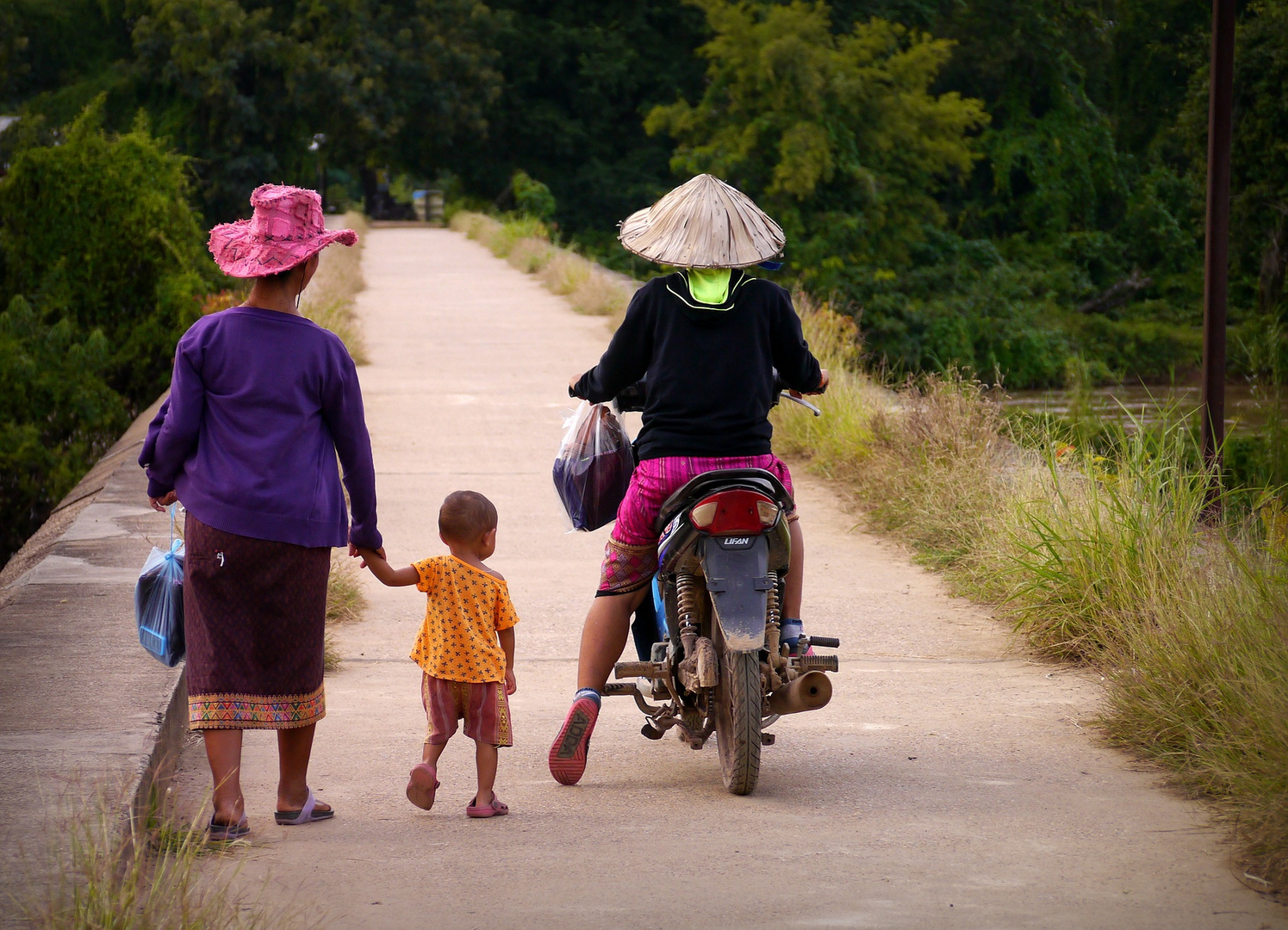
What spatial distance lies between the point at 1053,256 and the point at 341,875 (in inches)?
1957

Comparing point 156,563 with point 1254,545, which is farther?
point 1254,545

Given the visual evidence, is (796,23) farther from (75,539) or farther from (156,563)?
(156,563)

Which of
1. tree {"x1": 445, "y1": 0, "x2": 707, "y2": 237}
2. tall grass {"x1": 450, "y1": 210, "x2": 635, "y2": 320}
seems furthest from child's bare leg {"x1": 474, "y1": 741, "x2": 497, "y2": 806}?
tree {"x1": 445, "y1": 0, "x2": 707, "y2": 237}

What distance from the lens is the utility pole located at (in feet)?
24.5

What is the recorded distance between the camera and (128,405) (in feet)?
56.6

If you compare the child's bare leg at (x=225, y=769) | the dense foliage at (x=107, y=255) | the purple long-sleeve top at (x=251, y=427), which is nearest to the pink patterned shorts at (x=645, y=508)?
the purple long-sleeve top at (x=251, y=427)

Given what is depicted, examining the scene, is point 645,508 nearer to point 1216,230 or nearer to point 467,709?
point 467,709

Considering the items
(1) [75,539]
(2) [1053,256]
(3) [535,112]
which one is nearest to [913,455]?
(1) [75,539]

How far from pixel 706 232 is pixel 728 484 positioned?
0.80 metres

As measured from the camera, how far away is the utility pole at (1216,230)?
7.46 m

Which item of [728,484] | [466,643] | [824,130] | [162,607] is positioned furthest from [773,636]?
[824,130]

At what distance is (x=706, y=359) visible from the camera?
4.45 meters

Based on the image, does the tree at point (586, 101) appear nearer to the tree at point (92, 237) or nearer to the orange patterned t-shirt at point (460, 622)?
the tree at point (92, 237)

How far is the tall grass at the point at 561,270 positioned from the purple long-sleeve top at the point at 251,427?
474 inches
